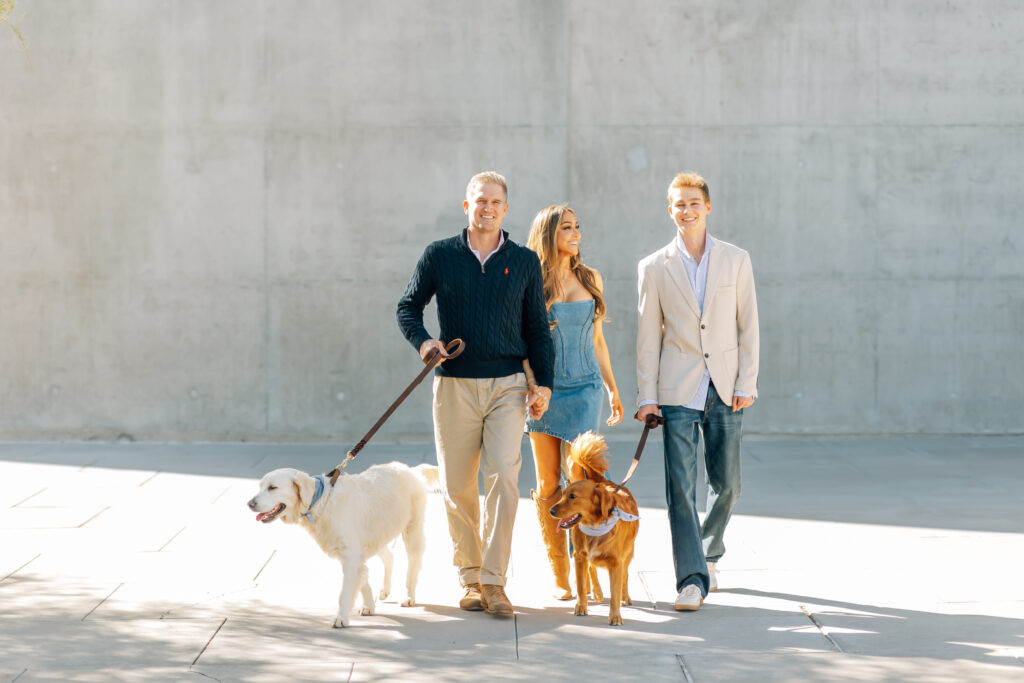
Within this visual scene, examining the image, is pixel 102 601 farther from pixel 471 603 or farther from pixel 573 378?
pixel 573 378

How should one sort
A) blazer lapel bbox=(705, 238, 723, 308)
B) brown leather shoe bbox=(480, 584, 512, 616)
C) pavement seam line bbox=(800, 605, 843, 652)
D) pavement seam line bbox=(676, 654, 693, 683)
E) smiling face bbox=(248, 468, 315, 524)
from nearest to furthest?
pavement seam line bbox=(676, 654, 693, 683)
pavement seam line bbox=(800, 605, 843, 652)
smiling face bbox=(248, 468, 315, 524)
brown leather shoe bbox=(480, 584, 512, 616)
blazer lapel bbox=(705, 238, 723, 308)

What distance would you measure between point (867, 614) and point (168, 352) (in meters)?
7.68

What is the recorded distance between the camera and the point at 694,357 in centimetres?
525

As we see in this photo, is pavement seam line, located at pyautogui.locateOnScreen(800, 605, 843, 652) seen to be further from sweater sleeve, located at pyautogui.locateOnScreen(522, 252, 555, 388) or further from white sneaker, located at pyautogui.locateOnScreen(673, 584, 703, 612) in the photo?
sweater sleeve, located at pyautogui.locateOnScreen(522, 252, 555, 388)

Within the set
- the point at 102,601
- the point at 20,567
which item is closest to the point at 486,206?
the point at 102,601

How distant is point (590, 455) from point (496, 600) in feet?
2.58

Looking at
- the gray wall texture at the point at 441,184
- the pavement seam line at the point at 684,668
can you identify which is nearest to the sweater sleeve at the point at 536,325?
the pavement seam line at the point at 684,668

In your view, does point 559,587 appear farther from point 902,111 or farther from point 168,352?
point 902,111

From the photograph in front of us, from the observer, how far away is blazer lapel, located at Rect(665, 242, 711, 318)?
5258 mm

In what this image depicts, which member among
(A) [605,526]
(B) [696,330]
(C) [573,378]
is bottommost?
(A) [605,526]

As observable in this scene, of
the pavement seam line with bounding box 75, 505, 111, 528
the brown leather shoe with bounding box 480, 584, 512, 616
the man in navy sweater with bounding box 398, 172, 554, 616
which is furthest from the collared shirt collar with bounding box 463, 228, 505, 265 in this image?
the pavement seam line with bounding box 75, 505, 111, 528

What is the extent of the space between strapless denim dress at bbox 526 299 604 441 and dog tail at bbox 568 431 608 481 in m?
0.47

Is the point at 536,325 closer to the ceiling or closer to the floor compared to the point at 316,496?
closer to the ceiling

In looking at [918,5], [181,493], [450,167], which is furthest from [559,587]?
[918,5]
